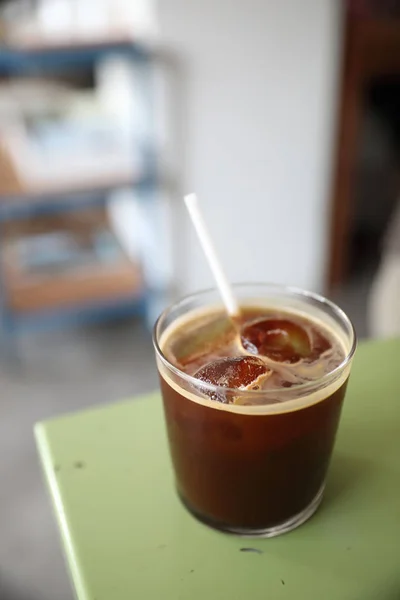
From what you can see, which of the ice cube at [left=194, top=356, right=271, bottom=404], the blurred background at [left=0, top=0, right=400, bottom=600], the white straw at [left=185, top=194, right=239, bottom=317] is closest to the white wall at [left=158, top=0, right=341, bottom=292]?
the blurred background at [left=0, top=0, right=400, bottom=600]

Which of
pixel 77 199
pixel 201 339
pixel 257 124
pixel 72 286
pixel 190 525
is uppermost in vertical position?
pixel 201 339

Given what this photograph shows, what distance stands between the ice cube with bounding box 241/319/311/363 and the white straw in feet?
0.11

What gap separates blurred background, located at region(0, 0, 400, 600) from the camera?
5.41 feet

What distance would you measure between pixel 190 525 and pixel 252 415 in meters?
0.14

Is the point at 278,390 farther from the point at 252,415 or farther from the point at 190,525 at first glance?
the point at 190,525

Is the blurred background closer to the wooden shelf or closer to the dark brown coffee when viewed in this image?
the wooden shelf

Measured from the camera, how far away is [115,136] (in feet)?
6.32

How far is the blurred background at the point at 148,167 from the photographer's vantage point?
5.41 feet

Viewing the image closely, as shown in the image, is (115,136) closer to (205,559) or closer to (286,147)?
(286,147)

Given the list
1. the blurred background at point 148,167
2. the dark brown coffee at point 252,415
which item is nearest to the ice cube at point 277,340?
the dark brown coffee at point 252,415

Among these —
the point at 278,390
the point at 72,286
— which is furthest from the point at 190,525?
the point at 72,286

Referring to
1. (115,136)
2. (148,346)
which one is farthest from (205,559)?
(115,136)

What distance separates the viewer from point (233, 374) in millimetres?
498

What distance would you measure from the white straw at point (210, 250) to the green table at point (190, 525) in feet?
0.55
